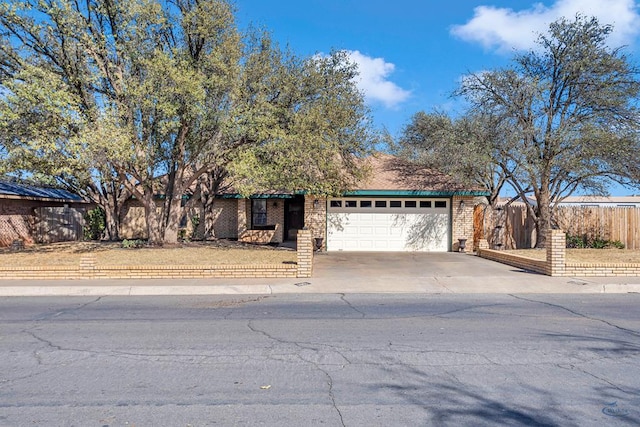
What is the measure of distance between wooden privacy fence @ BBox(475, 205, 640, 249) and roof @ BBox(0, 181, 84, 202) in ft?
70.7

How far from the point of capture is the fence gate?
79.7 ft

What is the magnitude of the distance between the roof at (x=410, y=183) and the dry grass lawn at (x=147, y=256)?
5515 millimetres

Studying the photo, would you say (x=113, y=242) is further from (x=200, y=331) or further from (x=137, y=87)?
(x=200, y=331)

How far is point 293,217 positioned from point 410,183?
7.12m

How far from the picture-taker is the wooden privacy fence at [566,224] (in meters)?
21.5

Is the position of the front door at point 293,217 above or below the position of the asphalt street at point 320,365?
above

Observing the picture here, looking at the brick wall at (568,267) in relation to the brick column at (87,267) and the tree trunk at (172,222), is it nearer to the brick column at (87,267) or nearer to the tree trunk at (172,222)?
the brick column at (87,267)

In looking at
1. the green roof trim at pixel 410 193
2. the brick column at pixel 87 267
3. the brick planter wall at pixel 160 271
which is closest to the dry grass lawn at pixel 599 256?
the green roof trim at pixel 410 193

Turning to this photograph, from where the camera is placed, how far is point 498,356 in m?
6.10

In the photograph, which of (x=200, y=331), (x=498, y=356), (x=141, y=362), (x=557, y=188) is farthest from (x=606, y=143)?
(x=141, y=362)

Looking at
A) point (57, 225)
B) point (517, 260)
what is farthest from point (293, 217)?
point (517, 260)

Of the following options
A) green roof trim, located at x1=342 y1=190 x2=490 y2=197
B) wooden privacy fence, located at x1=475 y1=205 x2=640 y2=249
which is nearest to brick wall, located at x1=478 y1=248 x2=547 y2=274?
green roof trim, located at x1=342 y1=190 x2=490 y2=197

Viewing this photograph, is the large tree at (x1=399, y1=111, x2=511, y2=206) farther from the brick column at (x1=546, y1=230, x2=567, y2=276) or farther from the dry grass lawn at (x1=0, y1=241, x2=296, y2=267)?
the dry grass lawn at (x1=0, y1=241, x2=296, y2=267)

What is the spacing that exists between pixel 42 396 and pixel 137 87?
1199 centimetres
